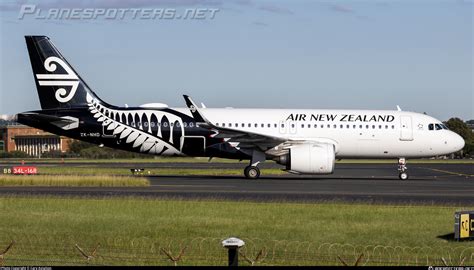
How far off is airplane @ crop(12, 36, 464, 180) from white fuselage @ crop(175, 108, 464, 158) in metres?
0.06

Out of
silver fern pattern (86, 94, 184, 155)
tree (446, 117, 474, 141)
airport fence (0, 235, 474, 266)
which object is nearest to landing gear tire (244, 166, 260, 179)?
silver fern pattern (86, 94, 184, 155)

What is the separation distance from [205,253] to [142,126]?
92.5 feet

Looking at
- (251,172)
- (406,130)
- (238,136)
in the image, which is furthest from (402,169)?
(238,136)

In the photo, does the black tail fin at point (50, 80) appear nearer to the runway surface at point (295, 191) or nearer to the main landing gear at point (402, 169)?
the runway surface at point (295, 191)

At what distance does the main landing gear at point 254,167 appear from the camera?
46.1 metres

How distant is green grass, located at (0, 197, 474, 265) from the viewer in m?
18.0

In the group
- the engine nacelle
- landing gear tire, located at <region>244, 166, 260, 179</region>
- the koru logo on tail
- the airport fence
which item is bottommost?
the airport fence

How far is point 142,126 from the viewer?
45.9 m

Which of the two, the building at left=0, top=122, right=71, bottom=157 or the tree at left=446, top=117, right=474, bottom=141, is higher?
the tree at left=446, top=117, right=474, bottom=141

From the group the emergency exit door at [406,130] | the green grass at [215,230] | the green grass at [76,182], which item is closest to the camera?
the green grass at [215,230]

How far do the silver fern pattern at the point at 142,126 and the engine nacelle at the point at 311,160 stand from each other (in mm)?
6325

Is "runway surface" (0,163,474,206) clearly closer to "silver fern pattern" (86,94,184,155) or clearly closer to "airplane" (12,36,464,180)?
"airplane" (12,36,464,180)

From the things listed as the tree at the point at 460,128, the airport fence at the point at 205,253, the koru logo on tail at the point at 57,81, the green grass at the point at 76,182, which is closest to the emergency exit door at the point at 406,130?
the green grass at the point at 76,182

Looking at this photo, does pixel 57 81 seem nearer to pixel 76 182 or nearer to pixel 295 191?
pixel 76 182
